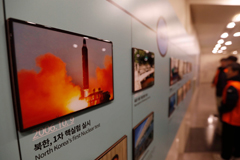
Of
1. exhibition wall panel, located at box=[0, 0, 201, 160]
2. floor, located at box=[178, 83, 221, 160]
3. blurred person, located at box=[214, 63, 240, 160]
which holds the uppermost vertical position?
exhibition wall panel, located at box=[0, 0, 201, 160]

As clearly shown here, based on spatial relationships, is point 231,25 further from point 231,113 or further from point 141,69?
point 231,113

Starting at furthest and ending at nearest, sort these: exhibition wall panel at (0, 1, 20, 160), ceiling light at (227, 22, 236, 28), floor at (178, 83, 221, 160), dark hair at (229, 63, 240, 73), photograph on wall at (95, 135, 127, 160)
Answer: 1. floor at (178, 83, 221, 160)
2. dark hair at (229, 63, 240, 73)
3. photograph on wall at (95, 135, 127, 160)
4. ceiling light at (227, 22, 236, 28)
5. exhibition wall panel at (0, 1, 20, 160)

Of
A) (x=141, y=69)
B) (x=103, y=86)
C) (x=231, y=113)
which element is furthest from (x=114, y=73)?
(x=231, y=113)

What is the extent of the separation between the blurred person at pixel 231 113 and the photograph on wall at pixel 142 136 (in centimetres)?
180

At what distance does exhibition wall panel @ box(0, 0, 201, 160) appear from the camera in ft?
1.71

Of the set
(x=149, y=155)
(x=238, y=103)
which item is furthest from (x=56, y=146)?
(x=238, y=103)

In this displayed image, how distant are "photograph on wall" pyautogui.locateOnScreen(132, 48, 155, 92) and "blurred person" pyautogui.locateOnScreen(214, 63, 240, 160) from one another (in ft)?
5.96

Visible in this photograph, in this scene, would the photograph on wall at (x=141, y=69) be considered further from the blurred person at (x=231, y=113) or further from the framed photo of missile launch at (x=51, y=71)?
the blurred person at (x=231, y=113)

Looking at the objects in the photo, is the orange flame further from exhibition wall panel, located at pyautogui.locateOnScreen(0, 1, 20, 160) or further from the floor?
the floor


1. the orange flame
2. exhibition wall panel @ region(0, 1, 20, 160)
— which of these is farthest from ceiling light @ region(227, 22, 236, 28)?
exhibition wall panel @ region(0, 1, 20, 160)

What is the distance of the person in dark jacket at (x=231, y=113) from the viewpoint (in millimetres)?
2366

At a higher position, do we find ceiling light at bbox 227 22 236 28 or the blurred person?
ceiling light at bbox 227 22 236 28

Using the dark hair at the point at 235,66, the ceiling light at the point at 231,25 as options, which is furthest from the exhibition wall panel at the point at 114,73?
the dark hair at the point at 235,66

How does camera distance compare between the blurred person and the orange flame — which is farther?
the blurred person
